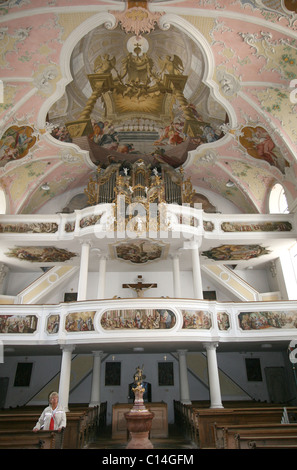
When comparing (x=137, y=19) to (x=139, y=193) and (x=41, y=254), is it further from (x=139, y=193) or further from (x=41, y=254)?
(x=41, y=254)

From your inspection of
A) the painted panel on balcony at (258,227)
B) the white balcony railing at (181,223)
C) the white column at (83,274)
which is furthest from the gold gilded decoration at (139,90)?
the white column at (83,274)

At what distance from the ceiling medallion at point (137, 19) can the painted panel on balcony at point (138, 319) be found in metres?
10.6

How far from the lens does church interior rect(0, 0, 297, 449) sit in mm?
11164

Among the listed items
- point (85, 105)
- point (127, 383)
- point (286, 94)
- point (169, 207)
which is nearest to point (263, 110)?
point (286, 94)

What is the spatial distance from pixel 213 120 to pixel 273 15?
16.7ft

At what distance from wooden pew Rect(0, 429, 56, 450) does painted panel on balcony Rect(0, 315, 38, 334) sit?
725 centimetres

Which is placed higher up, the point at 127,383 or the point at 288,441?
the point at 127,383

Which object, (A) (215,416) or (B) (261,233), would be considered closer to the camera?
(A) (215,416)

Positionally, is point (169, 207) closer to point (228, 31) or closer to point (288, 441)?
point (228, 31)

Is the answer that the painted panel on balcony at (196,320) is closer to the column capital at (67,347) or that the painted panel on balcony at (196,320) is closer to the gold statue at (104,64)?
→ the column capital at (67,347)

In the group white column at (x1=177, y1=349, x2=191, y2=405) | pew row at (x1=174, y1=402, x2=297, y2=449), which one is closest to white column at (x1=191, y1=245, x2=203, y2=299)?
white column at (x1=177, y1=349, x2=191, y2=405)

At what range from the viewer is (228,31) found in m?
11.1

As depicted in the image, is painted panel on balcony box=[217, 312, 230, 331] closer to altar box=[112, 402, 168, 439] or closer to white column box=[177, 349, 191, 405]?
white column box=[177, 349, 191, 405]

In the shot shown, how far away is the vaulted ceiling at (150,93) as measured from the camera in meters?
10.9
